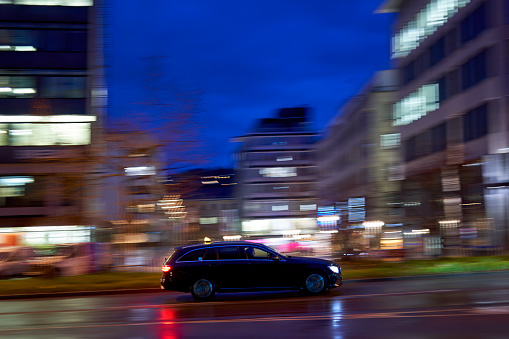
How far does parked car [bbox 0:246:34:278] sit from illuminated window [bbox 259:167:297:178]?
7846cm

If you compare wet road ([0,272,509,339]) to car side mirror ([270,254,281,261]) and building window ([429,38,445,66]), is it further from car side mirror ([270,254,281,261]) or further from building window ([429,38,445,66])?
building window ([429,38,445,66])

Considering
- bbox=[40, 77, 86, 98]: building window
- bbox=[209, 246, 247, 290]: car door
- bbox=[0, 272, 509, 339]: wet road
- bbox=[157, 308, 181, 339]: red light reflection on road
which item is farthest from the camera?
bbox=[40, 77, 86, 98]: building window

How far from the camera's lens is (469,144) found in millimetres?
42094

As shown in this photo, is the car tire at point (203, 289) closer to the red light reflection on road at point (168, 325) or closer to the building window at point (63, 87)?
the red light reflection on road at point (168, 325)

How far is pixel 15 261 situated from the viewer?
27.2 m

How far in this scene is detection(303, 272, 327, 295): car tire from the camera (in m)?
16.3

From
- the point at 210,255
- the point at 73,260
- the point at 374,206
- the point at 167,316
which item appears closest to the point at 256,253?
the point at 210,255

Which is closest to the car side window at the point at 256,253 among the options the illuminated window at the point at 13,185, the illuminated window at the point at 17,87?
the illuminated window at the point at 13,185

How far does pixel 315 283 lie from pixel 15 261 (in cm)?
1615

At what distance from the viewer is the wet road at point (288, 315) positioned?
10.4 meters

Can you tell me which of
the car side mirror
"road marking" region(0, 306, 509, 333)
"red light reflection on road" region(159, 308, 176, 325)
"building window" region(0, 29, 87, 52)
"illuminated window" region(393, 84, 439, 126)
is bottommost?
"red light reflection on road" region(159, 308, 176, 325)

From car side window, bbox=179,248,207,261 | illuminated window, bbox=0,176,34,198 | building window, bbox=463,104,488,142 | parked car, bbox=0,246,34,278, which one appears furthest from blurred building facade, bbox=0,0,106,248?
car side window, bbox=179,248,207,261

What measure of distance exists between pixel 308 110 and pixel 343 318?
4256 inches

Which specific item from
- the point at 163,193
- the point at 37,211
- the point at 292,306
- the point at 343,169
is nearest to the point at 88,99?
the point at 37,211
